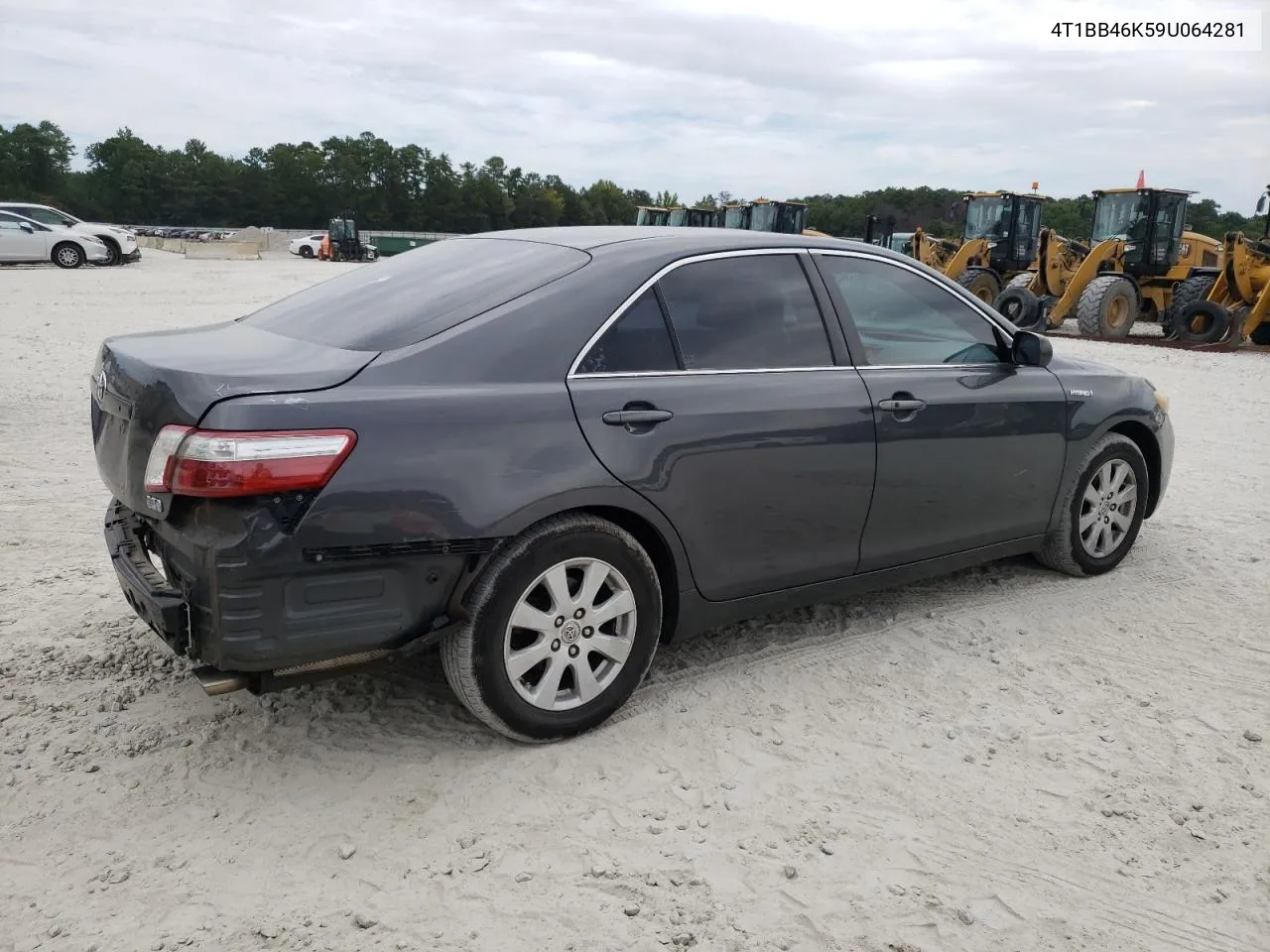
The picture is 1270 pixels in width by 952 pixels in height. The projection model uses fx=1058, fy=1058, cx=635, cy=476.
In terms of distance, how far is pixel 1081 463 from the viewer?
191 inches

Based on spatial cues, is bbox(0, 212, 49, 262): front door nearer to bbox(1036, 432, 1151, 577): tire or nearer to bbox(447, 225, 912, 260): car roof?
bbox(447, 225, 912, 260): car roof

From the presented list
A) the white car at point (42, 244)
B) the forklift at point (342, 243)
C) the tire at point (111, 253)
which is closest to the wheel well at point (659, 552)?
the white car at point (42, 244)

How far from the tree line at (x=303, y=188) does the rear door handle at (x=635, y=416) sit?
90.7m

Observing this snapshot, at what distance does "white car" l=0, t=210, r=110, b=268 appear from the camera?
1046 inches

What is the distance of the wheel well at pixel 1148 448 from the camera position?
516 cm

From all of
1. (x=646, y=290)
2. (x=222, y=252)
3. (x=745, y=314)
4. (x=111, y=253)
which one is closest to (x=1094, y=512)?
(x=745, y=314)

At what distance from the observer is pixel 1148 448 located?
528cm

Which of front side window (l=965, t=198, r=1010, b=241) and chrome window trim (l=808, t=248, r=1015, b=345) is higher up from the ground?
front side window (l=965, t=198, r=1010, b=241)

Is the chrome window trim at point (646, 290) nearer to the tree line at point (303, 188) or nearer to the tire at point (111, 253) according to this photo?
the tire at point (111, 253)

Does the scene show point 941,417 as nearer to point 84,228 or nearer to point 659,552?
point 659,552

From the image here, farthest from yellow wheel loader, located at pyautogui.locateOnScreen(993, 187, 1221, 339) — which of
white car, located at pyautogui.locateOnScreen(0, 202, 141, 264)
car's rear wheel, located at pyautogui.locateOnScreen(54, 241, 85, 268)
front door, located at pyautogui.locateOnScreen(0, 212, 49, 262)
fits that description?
white car, located at pyautogui.locateOnScreen(0, 202, 141, 264)

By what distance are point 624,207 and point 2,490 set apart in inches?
3778

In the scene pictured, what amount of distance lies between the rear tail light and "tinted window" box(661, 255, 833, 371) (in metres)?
1.31

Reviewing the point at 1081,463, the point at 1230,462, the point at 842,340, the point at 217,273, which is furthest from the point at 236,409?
the point at 217,273
